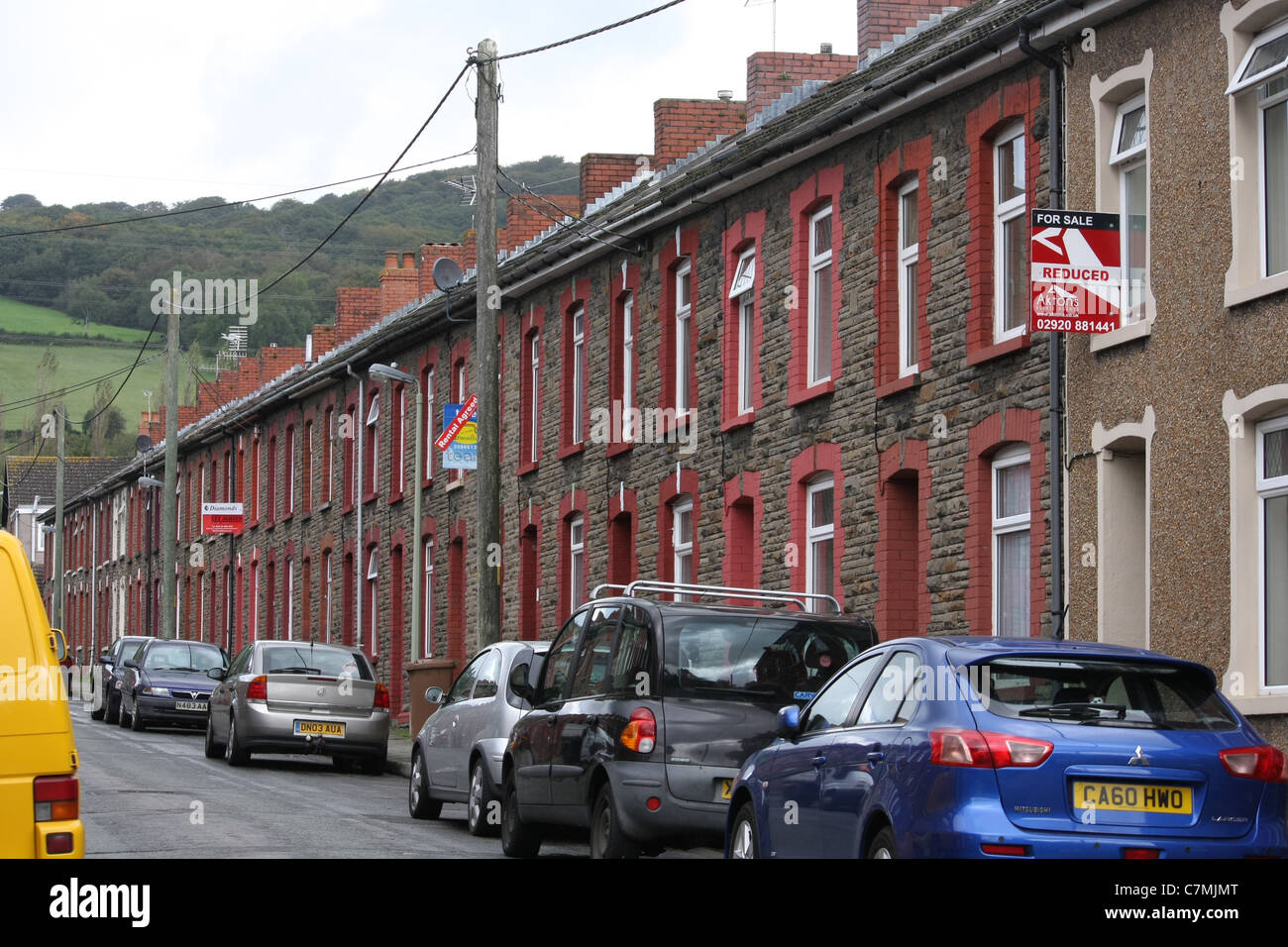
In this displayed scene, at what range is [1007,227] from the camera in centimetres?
1931

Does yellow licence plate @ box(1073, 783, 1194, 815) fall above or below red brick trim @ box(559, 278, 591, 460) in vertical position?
below

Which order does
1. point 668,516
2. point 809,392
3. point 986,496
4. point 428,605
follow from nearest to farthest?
point 986,496
point 809,392
point 668,516
point 428,605

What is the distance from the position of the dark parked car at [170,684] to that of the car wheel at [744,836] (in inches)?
923

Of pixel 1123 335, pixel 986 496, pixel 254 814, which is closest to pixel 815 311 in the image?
pixel 986 496

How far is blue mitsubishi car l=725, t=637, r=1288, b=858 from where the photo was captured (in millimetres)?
8625

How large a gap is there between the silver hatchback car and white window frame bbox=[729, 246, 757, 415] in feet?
19.4

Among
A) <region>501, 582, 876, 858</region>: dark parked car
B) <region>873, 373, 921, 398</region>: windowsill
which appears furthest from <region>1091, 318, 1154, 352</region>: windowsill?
<region>501, 582, 876, 858</region>: dark parked car

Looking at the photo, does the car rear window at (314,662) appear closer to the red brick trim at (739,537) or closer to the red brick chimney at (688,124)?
the red brick trim at (739,537)

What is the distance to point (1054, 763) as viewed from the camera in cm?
866

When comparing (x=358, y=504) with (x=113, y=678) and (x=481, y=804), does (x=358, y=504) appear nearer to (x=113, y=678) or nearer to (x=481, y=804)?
(x=113, y=678)

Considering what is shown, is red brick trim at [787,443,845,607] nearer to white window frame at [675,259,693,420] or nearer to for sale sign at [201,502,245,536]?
white window frame at [675,259,693,420]

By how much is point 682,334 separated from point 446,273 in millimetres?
8855
